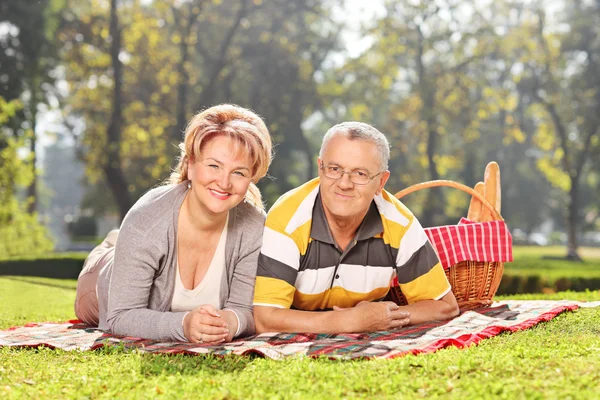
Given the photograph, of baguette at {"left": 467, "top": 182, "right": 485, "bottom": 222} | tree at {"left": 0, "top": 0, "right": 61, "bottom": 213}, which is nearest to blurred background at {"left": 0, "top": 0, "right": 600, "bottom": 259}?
tree at {"left": 0, "top": 0, "right": 61, "bottom": 213}

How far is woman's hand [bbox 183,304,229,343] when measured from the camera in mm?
3777

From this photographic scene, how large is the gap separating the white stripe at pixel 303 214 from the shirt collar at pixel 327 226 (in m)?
0.03

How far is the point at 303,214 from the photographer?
13.7ft

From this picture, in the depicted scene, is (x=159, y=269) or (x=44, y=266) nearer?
(x=159, y=269)

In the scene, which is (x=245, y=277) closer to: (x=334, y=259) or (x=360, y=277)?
(x=334, y=259)

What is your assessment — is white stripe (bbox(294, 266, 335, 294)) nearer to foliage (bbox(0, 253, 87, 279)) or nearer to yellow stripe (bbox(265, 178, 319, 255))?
yellow stripe (bbox(265, 178, 319, 255))

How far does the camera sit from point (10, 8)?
2159 cm

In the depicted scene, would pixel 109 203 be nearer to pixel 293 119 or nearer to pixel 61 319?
pixel 293 119

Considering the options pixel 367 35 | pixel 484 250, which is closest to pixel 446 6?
pixel 367 35

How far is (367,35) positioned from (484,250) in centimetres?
2362

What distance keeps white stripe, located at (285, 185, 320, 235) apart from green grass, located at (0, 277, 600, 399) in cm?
103

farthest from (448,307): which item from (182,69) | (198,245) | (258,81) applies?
(258,81)

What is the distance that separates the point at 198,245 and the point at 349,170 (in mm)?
1110

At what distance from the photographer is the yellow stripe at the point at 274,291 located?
4.05m
